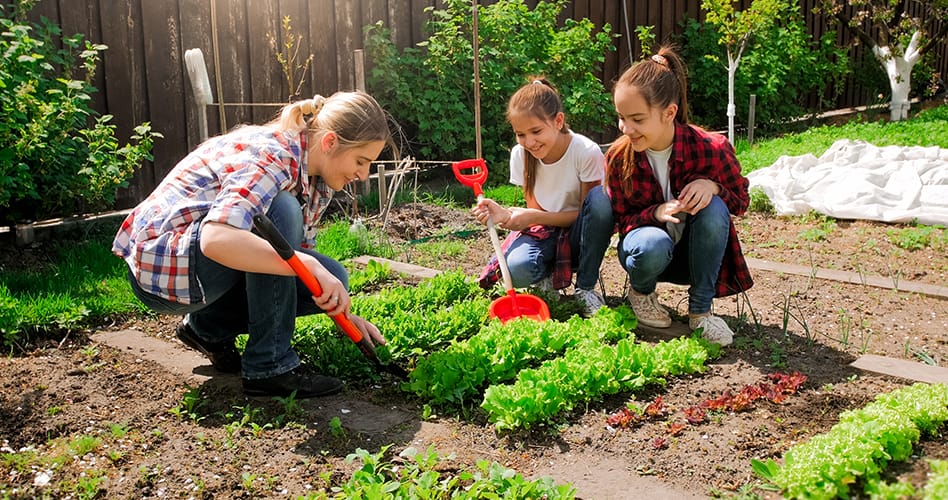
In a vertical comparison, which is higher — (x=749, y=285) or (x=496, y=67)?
(x=496, y=67)

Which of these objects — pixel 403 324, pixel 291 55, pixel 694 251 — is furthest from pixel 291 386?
pixel 291 55

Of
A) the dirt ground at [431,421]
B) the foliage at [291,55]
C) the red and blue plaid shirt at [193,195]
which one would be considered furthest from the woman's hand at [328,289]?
the foliage at [291,55]

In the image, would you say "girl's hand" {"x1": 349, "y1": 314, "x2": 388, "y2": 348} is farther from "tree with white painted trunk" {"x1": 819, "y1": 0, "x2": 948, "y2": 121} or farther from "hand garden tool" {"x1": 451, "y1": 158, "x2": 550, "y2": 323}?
"tree with white painted trunk" {"x1": 819, "y1": 0, "x2": 948, "y2": 121}

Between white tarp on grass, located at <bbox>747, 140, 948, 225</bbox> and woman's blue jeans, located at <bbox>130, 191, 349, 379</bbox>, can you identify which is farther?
white tarp on grass, located at <bbox>747, 140, 948, 225</bbox>

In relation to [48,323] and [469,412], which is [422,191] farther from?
[469,412]

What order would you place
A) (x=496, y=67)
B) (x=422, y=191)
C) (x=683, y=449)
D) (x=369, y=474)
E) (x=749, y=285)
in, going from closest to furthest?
(x=369, y=474), (x=683, y=449), (x=749, y=285), (x=422, y=191), (x=496, y=67)

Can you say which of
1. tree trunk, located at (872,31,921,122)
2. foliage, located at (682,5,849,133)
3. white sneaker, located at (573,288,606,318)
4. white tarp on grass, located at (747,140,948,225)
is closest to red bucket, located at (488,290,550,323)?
white sneaker, located at (573,288,606,318)

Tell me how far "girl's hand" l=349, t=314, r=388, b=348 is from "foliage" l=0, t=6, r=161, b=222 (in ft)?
7.92

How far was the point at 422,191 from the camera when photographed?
279 inches

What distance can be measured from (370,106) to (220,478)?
1270mm

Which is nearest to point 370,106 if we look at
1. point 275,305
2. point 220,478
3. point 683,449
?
point 275,305

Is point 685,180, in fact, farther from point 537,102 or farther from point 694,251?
point 537,102

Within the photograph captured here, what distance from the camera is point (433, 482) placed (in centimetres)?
223

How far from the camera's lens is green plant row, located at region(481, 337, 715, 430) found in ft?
8.49
